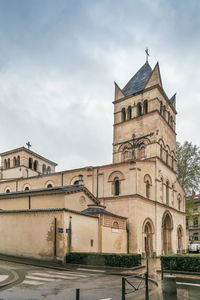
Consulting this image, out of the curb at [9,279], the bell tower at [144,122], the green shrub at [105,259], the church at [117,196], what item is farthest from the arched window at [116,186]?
the curb at [9,279]

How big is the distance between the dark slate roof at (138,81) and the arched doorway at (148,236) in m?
17.7

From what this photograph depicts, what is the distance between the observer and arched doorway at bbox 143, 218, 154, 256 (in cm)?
3333

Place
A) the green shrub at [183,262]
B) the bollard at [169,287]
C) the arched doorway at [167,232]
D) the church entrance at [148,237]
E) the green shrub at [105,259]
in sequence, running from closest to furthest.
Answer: the bollard at [169,287], the green shrub at [183,262], the green shrub at [105,259], the church entrance at [148,237], the arched doorway at [167,232]

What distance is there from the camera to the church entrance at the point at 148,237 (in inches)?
1310

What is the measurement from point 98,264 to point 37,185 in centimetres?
2274

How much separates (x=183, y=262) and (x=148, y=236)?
17267 mm

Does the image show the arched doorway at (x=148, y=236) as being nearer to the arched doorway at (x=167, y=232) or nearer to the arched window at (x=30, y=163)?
the arched doorway at (x=167, y=232)

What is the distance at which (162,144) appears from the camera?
39.0m

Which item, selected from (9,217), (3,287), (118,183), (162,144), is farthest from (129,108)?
(3,287)

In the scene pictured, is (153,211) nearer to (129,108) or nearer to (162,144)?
(162,144)

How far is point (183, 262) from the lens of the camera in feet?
58.0

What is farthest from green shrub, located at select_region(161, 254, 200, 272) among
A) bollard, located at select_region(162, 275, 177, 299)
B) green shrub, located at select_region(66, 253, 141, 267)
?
bollard, located at select_region(162, 275, 177, 299)

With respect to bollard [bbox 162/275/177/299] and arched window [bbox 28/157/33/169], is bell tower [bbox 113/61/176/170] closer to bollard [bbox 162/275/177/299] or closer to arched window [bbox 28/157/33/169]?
arched window [bbox 28/157/33/169]

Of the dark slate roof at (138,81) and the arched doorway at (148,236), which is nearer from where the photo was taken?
the arched doorway at (148,236)
